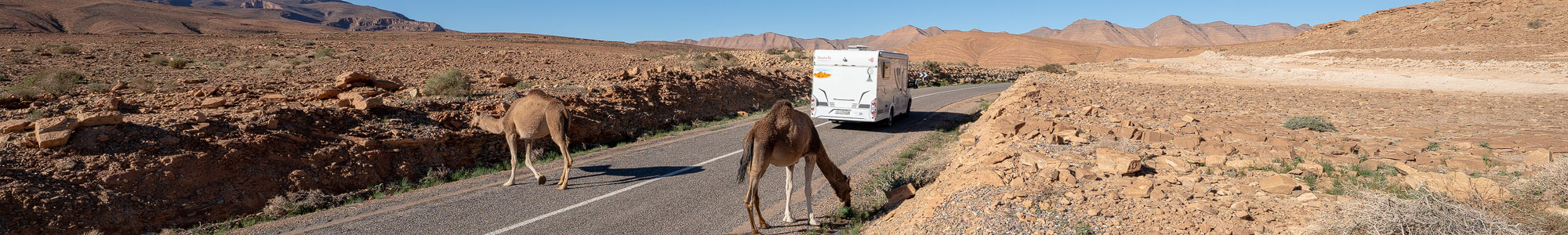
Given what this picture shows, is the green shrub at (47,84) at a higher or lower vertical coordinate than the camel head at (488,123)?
higher

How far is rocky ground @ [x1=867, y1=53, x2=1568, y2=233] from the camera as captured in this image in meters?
5.62

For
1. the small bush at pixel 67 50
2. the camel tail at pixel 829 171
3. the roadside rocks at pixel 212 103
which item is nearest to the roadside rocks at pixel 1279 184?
the camel tail at pixel 829 171

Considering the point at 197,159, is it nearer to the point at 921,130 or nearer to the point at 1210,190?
the point at 1210,190

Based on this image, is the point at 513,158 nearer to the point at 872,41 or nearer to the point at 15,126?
the point at 15,126

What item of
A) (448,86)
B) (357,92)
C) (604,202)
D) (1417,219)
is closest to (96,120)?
(357,92)

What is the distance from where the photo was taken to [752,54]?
44.3 meters

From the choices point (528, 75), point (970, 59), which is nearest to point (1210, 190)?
point (528, 75)

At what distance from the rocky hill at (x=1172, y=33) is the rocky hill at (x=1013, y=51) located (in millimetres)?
66184

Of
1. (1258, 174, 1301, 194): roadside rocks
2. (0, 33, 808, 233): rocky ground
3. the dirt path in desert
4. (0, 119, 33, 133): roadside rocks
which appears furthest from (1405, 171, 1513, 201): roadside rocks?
the dirt path in desert

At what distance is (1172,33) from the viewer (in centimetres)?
14875

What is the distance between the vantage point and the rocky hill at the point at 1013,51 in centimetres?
6819

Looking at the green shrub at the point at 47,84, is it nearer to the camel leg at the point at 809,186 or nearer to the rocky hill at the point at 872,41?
the camel leg at the point at 809,186

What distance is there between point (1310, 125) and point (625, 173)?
11642 mm

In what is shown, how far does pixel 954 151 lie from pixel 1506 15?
2088 inches
